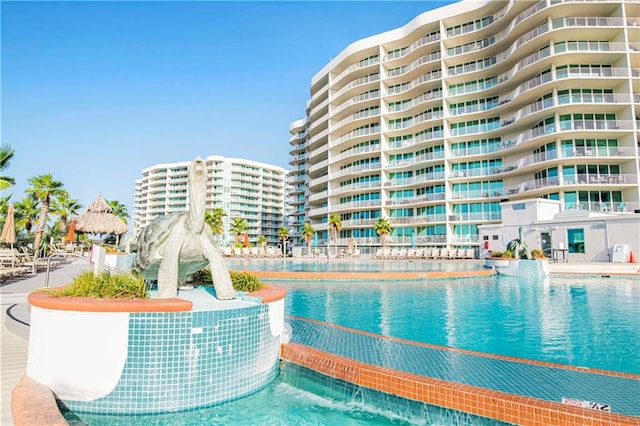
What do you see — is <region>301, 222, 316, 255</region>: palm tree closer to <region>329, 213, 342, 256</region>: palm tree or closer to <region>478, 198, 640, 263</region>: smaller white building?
<region>329, 213, 342, 256</region>: palm tree

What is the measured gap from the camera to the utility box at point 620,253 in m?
24.2

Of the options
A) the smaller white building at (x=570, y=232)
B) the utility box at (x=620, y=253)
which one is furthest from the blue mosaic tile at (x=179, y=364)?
the utility box at (x=620, y=253)

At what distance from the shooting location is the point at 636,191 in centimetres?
3098

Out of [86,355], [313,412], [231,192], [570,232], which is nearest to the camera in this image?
[86,355]

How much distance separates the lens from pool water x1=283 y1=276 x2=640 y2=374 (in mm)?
6366

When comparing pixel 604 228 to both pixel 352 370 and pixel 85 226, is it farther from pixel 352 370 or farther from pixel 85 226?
pixel 85 226

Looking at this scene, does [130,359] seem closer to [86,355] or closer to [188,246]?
[86,355]

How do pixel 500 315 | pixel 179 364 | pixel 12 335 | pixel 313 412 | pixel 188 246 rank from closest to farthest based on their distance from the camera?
pixel 179 364 < pixel 313 412 < pixel 188 246 < pixel 12 335 < pixel 500 315

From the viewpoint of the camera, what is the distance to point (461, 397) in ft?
12.7


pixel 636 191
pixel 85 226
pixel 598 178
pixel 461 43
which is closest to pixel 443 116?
pixel 461 43

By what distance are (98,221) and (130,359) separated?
65.9 ft

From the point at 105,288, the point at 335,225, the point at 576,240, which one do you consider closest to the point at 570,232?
the point at 576,240

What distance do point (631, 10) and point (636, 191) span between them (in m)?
16.3

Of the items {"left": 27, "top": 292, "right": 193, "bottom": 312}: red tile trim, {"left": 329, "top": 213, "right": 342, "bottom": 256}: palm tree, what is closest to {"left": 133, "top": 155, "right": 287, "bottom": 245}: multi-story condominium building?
{"left": 329, "top": 213, "right": 342, "bottom": 256}: palm tree
